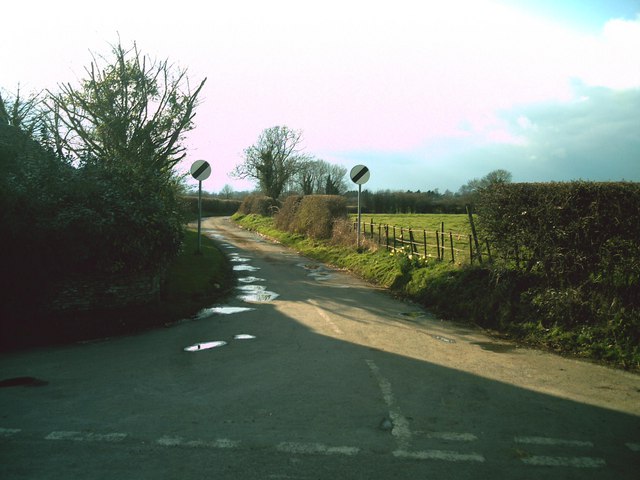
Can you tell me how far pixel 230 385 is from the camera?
6.78 meters

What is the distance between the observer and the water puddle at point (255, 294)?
13.6 m

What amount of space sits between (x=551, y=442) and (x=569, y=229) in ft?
17.8

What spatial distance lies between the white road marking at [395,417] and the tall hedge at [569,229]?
478 cm

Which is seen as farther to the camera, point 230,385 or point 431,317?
point 431,317

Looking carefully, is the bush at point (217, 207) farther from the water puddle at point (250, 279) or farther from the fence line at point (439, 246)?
the water puddle at point (250, 279)

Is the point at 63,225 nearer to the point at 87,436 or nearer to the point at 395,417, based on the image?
the point at 87,436

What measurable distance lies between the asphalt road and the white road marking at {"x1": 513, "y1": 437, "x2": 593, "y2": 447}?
2cm

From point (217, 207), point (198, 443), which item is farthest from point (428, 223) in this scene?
point (217, 207)

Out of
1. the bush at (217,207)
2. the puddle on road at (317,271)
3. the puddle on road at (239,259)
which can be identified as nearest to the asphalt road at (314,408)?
the puddle on road at (317,271)

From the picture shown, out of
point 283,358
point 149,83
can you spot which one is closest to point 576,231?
point 283,358

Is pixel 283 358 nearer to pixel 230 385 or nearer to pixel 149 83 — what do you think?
pixel 230 385

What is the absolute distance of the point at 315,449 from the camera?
4.80 meters

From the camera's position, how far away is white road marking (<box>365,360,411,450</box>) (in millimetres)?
5047

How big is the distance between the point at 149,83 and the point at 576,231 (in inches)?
712
